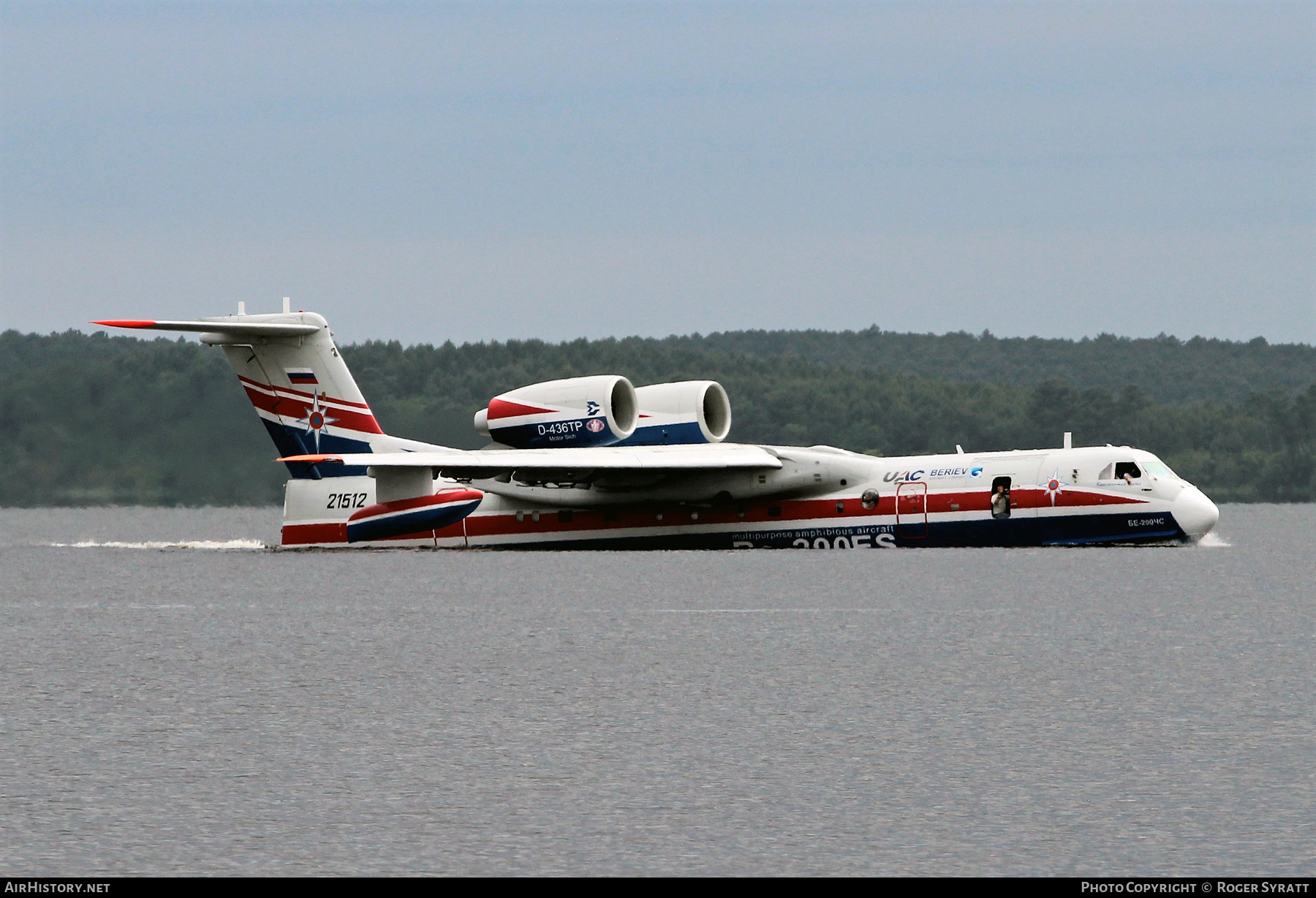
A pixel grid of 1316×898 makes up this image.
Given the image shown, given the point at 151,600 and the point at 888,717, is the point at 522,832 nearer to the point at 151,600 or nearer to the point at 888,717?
the point at 888,717

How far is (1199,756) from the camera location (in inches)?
400

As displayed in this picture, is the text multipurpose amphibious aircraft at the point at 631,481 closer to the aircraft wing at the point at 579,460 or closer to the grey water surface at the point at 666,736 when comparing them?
the aircraft wing at the point at 579,460

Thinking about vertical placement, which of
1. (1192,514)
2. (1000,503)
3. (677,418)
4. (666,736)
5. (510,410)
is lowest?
(666,736)

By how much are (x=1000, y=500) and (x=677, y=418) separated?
27.8ft

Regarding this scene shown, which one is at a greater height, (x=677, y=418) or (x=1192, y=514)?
(x=677, y=418)

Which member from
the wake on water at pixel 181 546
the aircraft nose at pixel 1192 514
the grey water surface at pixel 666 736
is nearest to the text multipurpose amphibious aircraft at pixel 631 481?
the aircraft nose at pixel 1192 514

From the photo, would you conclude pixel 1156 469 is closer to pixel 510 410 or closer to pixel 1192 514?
pixel 1192 514

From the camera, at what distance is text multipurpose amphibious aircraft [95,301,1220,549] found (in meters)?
36.4

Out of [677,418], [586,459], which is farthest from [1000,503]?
[586,459]

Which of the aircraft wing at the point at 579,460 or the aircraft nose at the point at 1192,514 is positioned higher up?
the aircraft wing at the point at 579,460

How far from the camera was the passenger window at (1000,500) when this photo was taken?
36.5 metres

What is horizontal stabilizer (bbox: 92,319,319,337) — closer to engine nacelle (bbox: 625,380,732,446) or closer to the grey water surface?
engine nacelle (bbox: 625,380,732,446)

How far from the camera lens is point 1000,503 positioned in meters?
36.5

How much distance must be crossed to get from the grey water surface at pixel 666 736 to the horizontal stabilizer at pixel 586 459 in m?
13.3
